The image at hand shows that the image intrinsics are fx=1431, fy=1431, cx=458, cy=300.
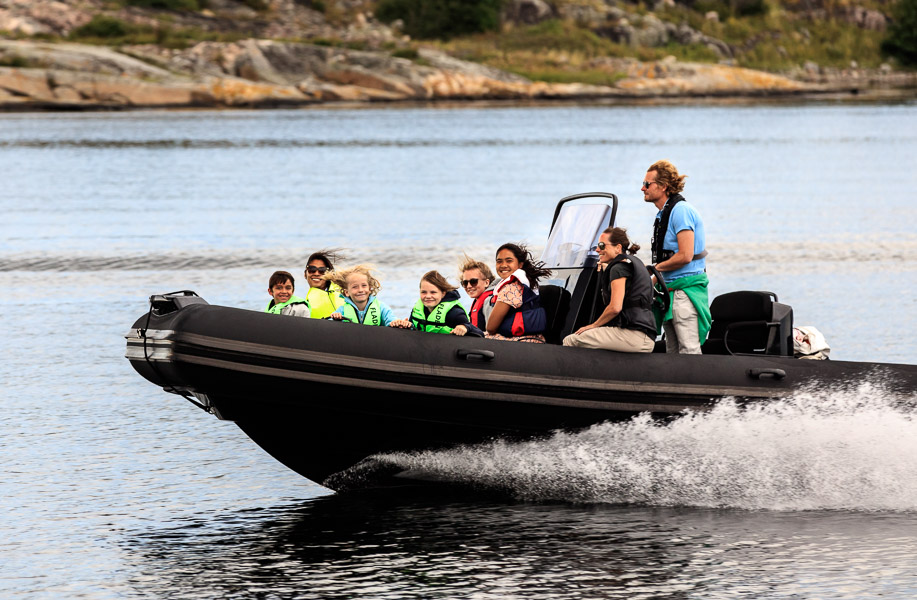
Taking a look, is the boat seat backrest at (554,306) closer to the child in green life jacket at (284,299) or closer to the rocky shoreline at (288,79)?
the child in green life jacket at (284,299)

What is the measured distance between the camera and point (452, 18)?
9669 centimetres

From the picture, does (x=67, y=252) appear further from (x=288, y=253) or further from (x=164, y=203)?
(x=164, y=203)

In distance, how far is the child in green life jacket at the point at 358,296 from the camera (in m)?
8.38

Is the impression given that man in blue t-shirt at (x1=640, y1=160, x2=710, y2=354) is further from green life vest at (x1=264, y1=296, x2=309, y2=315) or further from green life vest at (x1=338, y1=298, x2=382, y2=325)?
green life vest at (x1=264, y1=296, x2=309, y2=315)

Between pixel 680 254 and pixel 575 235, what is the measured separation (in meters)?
0.75

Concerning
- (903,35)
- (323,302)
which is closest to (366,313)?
(323,302)

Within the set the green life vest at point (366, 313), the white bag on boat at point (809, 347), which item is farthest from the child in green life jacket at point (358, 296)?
the white bag on boat at point (809, 347)

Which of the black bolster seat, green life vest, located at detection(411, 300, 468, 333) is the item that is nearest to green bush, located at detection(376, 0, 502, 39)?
the black bolster seat

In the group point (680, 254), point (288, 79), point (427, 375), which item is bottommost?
point (427, 375)

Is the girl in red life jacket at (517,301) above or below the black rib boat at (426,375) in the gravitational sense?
above

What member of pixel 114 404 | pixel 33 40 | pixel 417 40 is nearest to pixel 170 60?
pixel 33 40

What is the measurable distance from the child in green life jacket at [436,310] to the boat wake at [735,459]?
739 mm

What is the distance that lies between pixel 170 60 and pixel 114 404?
70.6 metres

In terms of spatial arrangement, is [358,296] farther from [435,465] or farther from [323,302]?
[435,465]
